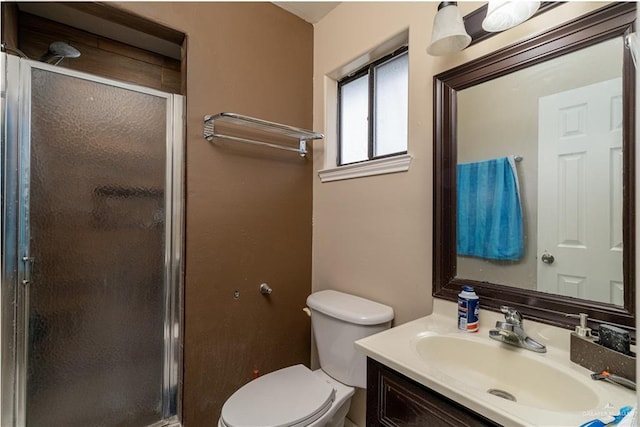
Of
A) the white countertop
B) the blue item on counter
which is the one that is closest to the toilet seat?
the white countertop

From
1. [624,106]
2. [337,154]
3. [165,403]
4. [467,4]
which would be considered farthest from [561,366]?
[165,403]

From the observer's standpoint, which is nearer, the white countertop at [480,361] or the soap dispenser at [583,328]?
the white countertop at [480,361]

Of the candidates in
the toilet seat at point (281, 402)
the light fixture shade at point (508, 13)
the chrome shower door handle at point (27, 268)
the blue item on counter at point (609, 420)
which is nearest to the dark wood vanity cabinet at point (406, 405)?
the blue item on counter at point (609, 420)

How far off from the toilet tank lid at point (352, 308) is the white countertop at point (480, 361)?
0.62 feet

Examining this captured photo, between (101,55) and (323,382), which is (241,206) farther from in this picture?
(101,55)

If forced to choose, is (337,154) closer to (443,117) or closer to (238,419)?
(443,117)

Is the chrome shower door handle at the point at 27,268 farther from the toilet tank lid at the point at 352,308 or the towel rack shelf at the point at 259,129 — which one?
the toilet tank lid at the point at 352,308

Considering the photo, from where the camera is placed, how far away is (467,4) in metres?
1.11

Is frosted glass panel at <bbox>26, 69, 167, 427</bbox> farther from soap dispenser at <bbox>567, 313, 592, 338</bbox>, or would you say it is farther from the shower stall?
soap dispenser at <bbox>567, 313, 592, 338</bbox>

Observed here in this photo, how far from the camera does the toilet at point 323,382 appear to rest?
3.62 ft

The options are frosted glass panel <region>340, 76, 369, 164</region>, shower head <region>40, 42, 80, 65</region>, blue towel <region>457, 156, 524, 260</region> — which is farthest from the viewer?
frosted glass panel <region>340, 76, 369, 164</region>

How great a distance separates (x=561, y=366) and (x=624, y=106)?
705 millimetres

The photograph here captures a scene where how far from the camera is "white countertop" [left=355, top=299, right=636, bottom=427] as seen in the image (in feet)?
1.98

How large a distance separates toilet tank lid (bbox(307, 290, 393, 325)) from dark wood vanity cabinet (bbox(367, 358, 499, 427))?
0.32m
